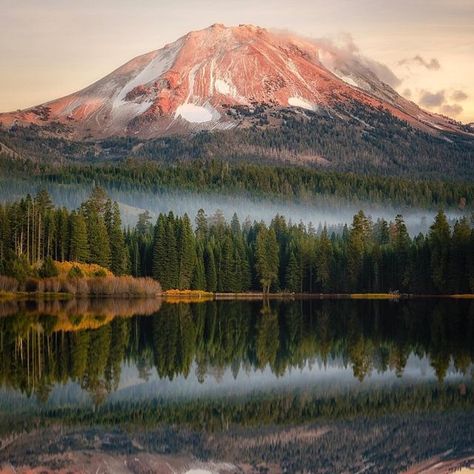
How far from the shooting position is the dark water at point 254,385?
105 ft

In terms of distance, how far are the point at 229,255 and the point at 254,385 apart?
99.6 metres

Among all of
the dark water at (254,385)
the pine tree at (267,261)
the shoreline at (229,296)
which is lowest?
the shoreline at (229,296)

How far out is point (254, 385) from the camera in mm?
41062

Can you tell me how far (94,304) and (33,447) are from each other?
66039mm

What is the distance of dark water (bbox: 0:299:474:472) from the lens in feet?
105

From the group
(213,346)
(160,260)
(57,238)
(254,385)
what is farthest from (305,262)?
(254,385)

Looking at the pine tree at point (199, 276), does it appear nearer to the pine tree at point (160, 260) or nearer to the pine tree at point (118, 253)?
the pine tree at point (160, 260)

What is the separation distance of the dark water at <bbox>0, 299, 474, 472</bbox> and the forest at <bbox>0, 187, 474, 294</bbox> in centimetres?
5738

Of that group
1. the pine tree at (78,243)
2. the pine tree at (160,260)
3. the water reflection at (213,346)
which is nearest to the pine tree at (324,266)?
the pine tree at (160,260)

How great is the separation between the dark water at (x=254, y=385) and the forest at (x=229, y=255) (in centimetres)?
5738

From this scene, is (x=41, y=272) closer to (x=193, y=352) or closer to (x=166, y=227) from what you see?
(x=166, y=227)

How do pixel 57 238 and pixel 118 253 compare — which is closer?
pixel 57 238

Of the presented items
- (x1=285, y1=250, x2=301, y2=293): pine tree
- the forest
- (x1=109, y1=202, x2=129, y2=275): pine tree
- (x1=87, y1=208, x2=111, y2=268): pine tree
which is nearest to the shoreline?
(x1=285, y1=250, x2=301, y2=293): pine tree

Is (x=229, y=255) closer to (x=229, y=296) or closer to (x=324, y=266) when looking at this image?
(x=229, y=296)
